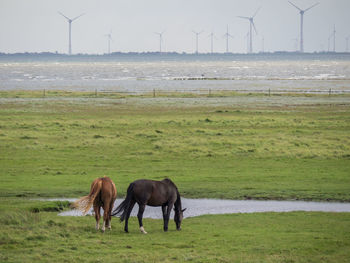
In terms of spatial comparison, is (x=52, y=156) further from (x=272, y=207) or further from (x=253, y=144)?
(x=272, y=207)

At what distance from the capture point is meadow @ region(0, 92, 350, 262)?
15555mm

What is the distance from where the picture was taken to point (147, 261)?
46.7 ft

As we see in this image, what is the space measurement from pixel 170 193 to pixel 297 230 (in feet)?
12.4

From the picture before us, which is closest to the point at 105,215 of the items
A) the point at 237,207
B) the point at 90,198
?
the point at 90,198

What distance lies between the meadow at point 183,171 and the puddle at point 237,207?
88 cm

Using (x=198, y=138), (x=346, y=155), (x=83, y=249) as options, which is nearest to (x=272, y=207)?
(x=83, y=249)

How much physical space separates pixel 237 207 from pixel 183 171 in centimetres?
803

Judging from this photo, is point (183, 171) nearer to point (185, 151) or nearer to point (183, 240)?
point (185, 151)

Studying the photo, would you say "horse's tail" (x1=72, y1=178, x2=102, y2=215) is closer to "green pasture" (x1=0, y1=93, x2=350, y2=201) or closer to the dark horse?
the dark horse

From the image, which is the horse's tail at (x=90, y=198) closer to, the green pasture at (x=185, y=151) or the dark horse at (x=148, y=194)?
the dark horse at (x=148, y=194)

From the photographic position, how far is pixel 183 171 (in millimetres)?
30375

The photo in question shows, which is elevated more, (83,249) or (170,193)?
(170,193)

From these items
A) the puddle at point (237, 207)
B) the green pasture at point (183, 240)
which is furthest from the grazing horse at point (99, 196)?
the puddle at point (237, 207)

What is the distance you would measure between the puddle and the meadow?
0.88 m
